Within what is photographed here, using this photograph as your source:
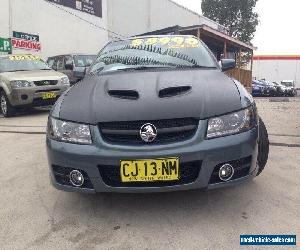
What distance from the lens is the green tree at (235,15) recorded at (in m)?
43.5

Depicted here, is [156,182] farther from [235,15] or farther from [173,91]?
[235,15]

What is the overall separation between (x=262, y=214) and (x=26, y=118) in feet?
22.3

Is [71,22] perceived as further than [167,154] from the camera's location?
Yes

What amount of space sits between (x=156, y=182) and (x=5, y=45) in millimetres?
13385

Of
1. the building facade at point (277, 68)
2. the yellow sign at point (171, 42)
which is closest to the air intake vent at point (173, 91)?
the yellow sign at point (171, 42)

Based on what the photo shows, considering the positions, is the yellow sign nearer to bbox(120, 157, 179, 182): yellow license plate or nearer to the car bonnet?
the car bonnet

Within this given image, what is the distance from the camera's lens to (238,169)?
110 inches

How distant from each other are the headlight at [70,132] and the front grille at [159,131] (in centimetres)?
14

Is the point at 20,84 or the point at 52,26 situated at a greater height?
the point at 52,26

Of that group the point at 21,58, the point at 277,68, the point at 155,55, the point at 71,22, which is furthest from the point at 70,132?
the point at 277,68

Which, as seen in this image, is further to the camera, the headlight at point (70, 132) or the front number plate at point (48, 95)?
the front number plate at point (48, 95)

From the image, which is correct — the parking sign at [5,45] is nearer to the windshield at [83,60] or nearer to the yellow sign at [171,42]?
the windshield at [83,60]

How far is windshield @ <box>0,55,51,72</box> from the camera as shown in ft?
31.1

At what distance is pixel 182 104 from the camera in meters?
2.83
